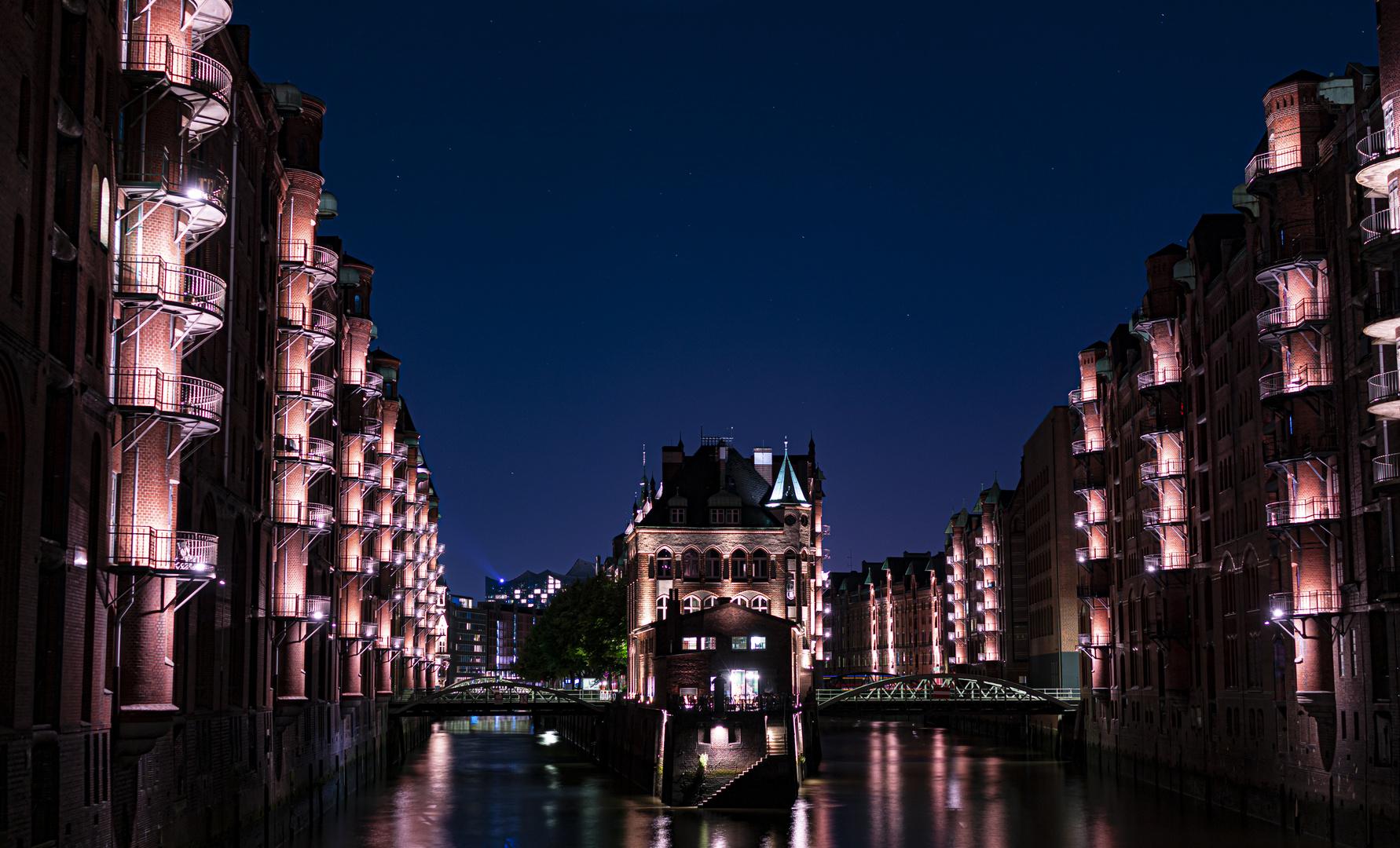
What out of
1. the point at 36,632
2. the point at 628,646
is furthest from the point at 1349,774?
the point at 628,646

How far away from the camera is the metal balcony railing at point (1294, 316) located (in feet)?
182

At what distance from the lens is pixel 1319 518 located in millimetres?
55031

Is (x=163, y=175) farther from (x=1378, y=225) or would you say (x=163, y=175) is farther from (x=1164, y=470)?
(x=1164, y=470)

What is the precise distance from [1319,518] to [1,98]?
4490cm

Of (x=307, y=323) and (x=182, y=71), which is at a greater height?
(x=182, y=71)

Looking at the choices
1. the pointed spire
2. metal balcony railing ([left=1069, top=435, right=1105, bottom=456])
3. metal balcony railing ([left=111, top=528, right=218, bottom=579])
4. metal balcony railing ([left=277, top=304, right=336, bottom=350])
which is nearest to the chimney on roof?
the pointed spire

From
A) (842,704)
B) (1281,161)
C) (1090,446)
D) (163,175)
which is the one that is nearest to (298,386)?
(163,175)

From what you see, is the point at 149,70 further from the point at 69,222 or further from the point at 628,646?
the point at 628,646

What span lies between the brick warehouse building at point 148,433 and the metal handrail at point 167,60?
0.18 feet

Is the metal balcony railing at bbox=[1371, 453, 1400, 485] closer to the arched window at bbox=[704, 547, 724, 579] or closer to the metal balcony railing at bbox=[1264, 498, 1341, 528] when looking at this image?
the metal balcony railing at bbox=[1264, 498, 1341, 528]

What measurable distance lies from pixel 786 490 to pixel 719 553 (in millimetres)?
7806

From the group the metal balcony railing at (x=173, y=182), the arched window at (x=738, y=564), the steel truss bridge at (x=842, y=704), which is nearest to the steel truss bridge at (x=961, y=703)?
the steel truss bridge at (x=842, y=704)

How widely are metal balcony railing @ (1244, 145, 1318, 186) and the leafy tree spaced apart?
79751 mm

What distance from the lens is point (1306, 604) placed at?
56.8 metres
